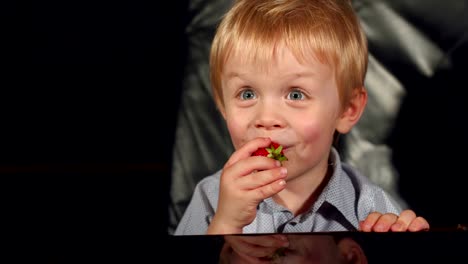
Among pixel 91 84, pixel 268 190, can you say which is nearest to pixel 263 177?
pixel 268 190

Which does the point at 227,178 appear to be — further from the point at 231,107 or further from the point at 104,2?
the point at 104,2

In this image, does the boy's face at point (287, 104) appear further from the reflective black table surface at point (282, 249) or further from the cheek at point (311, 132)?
the reflective black table surface at point (282, 249)

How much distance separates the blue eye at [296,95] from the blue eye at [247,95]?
0.13 ft

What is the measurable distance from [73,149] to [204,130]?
0.32 m

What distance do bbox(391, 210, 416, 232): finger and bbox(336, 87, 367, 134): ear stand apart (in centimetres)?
13

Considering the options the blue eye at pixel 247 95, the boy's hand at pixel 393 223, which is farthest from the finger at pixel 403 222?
the blue eye at pixel 247 95

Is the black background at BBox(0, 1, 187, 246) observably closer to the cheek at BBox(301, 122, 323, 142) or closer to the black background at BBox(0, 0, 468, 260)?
the black background at BBox(0, 0, 468, 260)

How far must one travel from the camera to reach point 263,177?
845 millimetres

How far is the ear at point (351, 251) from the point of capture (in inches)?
24.6

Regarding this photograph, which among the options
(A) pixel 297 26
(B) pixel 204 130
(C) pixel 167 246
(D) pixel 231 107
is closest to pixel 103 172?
(B) pixel 204 130

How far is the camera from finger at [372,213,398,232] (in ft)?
2.91

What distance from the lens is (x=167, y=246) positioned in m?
0.67

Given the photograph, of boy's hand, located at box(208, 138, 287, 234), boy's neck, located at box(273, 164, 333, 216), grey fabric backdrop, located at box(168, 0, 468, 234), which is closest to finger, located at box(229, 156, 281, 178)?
boy's hand, located at box(208, 138, 287, 234)

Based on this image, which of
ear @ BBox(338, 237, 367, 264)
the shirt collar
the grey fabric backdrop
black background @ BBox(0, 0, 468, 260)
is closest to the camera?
ear @ BBox(338, 237, 367, 264)
